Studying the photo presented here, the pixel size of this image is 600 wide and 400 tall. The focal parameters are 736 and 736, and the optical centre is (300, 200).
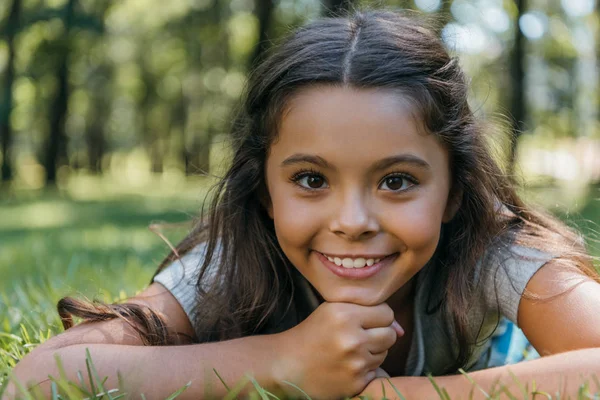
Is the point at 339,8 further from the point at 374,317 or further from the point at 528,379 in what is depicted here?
the point at 528,379

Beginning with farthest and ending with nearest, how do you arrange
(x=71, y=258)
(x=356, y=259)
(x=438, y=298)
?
(x=71, y=258), (x=438, y=298), (x=356, y=259)

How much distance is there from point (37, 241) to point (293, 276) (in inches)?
169

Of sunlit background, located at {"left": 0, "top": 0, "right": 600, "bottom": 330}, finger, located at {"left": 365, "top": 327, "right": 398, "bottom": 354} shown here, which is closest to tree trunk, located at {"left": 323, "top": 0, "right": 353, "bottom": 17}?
sunlit background, located at {"left": 0, "top": 0, "right": 600, "bottom": 330}

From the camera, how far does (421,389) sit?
5.93 feet

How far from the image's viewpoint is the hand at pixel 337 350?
1.90m

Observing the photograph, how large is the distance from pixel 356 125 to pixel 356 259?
1.20ft

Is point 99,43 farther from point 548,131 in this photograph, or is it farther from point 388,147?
point 388,147

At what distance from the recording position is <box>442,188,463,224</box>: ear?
2289 mm

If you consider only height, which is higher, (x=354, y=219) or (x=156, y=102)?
(x=354, y=219)

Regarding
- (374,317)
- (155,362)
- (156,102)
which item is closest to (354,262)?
(374,317)

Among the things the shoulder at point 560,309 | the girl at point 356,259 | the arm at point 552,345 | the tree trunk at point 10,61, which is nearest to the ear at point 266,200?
the girl at point 356,259

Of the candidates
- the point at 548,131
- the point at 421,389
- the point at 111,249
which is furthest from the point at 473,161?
the point at 548,131

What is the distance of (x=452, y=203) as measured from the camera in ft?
7.54

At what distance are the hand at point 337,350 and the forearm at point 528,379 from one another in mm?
92
